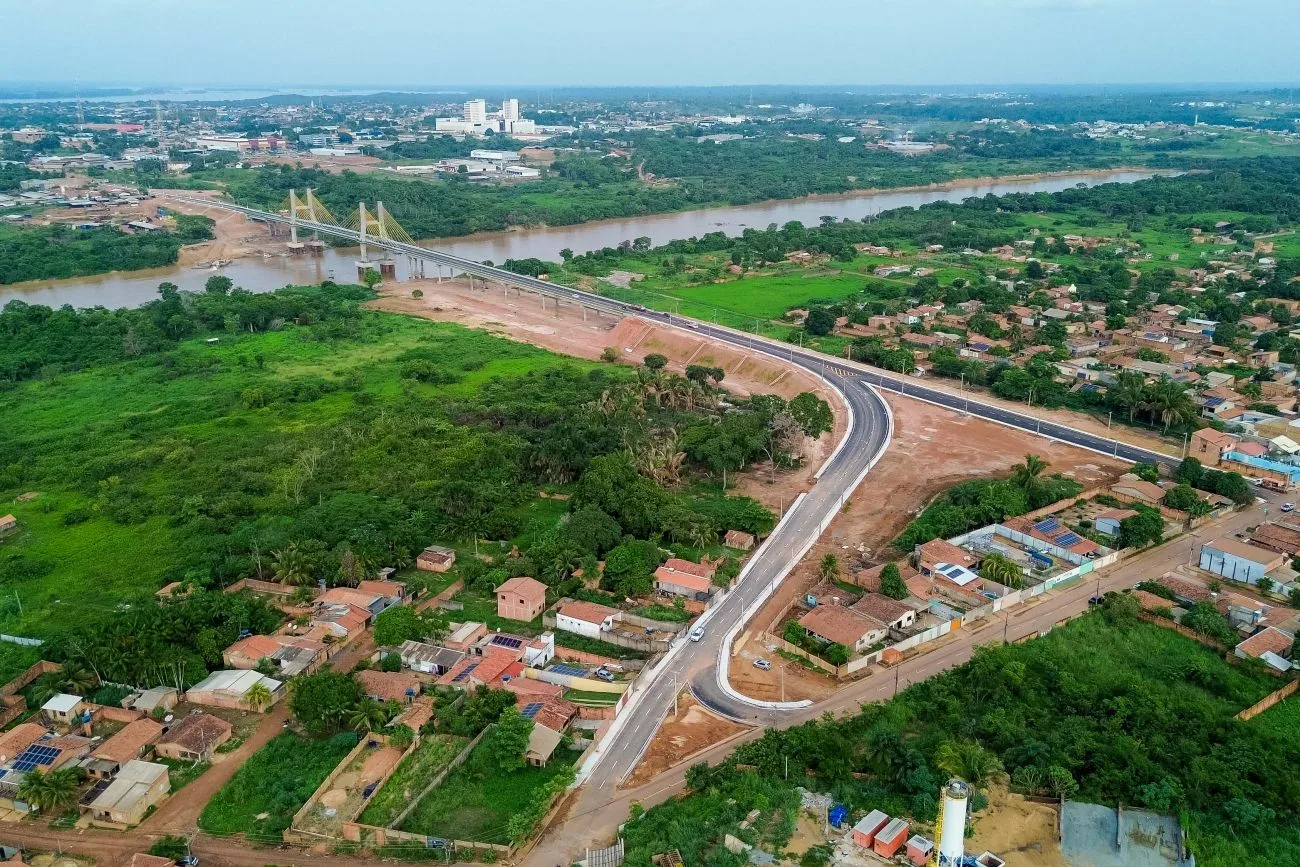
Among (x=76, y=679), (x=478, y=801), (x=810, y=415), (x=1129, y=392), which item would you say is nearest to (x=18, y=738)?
(x=76, y=679)

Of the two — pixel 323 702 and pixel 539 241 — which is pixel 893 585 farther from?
pixel 539 241

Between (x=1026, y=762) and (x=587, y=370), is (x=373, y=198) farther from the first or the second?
→ (x=1026, y=762)

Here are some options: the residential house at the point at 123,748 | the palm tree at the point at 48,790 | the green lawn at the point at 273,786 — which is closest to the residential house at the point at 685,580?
the green lawn at the point at 273,786

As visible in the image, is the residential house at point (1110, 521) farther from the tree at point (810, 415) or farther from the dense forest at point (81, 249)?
the dense forest at point (81, 249)

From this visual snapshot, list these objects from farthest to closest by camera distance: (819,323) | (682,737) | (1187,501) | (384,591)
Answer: (819,323)
(1187,501)
(384,591)
(682,737)

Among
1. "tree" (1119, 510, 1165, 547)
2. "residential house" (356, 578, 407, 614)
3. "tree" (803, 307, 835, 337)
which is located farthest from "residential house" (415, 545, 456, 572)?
"tree" (803, 307, 835, 337)

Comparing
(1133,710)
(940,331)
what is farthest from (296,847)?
(940,331)

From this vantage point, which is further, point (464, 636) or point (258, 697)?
point (464, 636)
